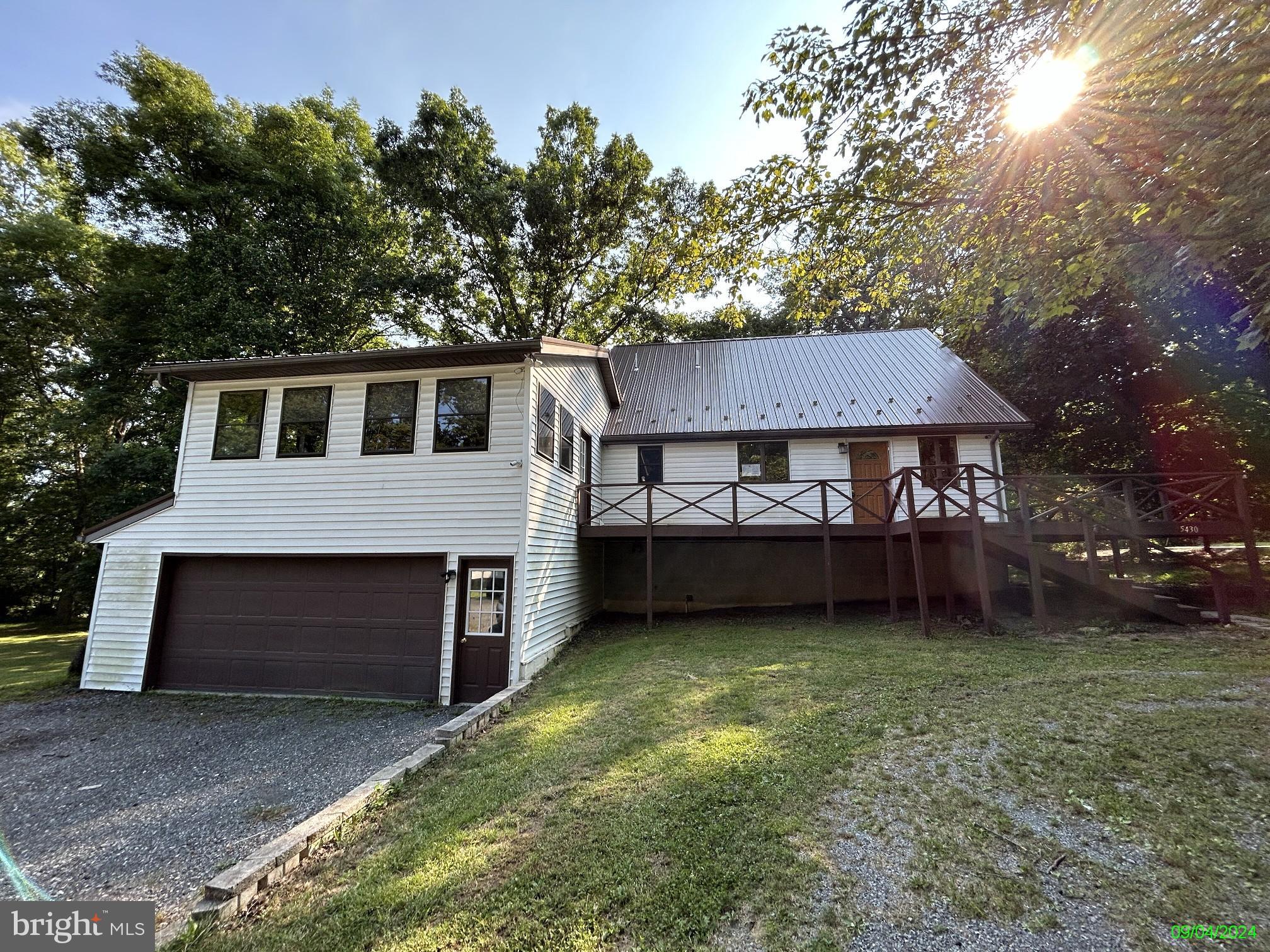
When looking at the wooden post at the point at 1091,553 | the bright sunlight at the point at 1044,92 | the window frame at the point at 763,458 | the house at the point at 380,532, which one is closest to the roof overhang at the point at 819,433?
the window frame at the point at 763,458

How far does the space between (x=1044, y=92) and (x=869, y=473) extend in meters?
7.93

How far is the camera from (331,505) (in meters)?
8.05

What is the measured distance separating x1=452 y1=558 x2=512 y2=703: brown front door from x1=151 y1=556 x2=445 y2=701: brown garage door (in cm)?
35

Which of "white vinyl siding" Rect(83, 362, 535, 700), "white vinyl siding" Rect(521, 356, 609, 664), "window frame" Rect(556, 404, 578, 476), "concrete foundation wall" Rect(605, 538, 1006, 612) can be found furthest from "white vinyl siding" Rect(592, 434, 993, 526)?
"white vinyl siding" Rect(83, 362, 535, 700)

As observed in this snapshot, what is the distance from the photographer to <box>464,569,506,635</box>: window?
762 centimetres

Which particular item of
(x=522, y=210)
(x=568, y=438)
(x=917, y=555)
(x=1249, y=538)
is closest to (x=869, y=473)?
(x=917, y=555)

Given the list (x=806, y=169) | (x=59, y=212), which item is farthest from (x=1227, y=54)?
(x=59, y=212)

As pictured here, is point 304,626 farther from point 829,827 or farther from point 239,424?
point 829,827

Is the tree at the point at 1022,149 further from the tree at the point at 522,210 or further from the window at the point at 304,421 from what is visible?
→ the tree at the point at 522,210

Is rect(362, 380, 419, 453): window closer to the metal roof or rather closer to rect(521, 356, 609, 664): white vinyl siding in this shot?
rect(521, 356, 609, 664): white vinyl siding

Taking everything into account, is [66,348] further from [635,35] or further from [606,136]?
[635,35]

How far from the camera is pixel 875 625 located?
9.48 meters

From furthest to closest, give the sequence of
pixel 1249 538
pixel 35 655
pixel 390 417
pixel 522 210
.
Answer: pixel 522 210 < pixel 35 655 < pixel 1249 538 < pixel 390 417

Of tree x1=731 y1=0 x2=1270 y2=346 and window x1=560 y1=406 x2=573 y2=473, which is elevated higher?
tree x1=731 y1=0 x2=1270 y2=346
